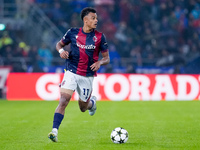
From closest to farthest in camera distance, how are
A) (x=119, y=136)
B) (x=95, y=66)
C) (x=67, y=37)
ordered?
1. (x=119, y=136)
2. (x=95, y=66)
3. (x=67, y=37)

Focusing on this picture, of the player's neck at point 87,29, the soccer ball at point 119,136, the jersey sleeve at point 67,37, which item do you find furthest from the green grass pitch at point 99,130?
the player's neck at point 87,29

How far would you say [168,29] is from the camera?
74.9ft

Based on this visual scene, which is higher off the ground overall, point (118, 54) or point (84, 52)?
point (118, 54)

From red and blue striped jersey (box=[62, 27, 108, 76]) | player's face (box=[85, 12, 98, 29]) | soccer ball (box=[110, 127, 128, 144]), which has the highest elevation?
player's face (box=[85, 12, 98, 29])

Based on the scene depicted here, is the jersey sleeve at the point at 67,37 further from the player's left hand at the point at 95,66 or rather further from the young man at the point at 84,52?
the player's left hand at the point at 95,66

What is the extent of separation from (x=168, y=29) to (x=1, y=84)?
8.86m

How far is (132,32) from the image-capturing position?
22703mm

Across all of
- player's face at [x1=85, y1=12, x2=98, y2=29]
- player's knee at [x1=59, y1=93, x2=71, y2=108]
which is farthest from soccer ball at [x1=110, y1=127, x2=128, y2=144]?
player's face at [x1=85, y1=12, x2=98, y2=29]

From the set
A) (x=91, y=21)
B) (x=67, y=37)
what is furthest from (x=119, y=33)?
(x=91, y=21)

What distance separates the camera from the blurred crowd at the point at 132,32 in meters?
21.0

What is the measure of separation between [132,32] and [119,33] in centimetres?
66

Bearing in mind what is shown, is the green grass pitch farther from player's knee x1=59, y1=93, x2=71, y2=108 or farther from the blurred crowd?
the blurred crowd

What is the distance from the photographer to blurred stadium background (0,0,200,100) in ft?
68.4

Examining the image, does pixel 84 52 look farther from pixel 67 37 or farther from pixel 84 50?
pixel 67 37
